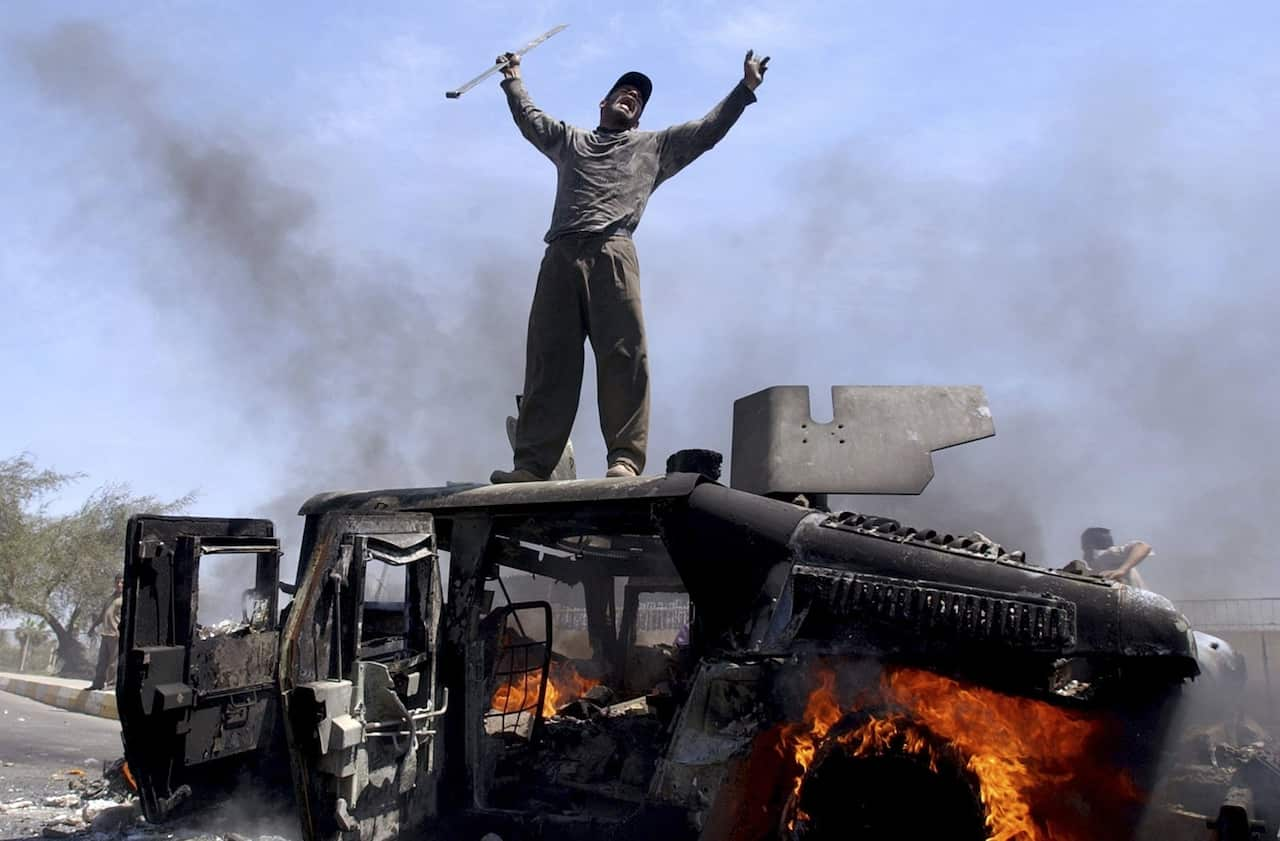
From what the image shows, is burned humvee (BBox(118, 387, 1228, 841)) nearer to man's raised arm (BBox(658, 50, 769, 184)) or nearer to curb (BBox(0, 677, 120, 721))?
man's raised arm (BBox(658, 50, 769, 184))

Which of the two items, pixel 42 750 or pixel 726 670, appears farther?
pixel 42 750

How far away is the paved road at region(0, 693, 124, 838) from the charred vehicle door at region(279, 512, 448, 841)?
2.90m

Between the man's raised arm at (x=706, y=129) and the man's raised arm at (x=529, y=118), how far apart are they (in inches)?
23.2

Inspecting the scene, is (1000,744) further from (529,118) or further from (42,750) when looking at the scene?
(42,750)

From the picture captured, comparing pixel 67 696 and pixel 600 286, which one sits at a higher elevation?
pixel 600 286

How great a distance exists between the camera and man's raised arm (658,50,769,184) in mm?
5406

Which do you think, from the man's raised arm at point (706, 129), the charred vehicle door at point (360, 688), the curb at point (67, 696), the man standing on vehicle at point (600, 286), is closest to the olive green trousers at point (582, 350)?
the man standing on vehicle at point (600, 286)

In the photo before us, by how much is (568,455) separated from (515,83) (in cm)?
228

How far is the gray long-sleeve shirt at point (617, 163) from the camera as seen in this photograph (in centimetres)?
555

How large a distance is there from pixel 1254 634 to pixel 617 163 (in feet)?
38.0

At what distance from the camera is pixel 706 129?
5.64m

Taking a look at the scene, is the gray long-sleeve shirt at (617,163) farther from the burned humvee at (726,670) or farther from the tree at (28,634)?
the tree at (28,634)

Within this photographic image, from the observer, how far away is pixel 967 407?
521 centimetres

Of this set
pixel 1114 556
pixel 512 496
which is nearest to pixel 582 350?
pixel 512 496
